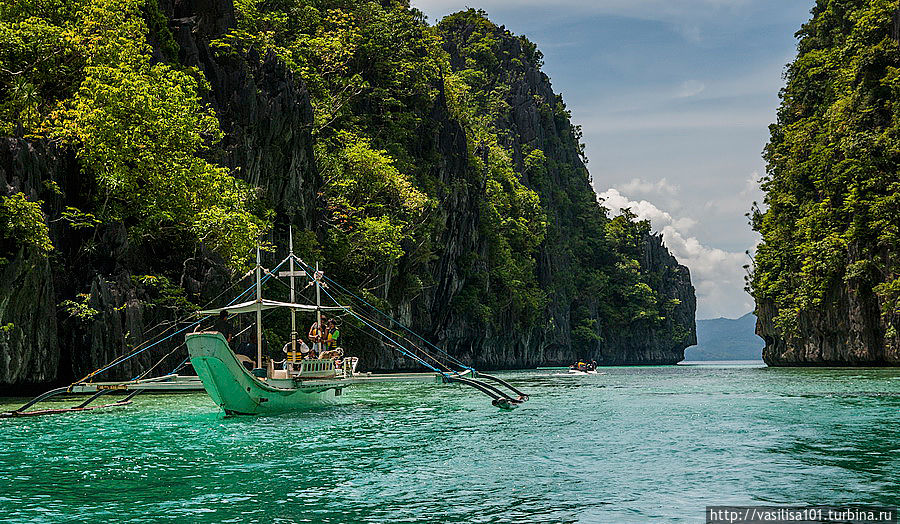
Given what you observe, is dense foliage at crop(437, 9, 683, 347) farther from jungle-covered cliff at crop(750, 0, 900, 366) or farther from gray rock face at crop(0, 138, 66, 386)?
gray rock face at crop(0, 138, 66, 386)

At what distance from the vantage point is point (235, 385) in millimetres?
21750

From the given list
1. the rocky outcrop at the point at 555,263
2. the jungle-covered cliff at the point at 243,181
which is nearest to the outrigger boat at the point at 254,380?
the jungle-covered cliff at the point at 243,181

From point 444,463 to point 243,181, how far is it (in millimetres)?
29820

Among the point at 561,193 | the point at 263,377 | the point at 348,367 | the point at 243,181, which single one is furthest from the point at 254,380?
the point at 561,193

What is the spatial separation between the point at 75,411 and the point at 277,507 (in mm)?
16959

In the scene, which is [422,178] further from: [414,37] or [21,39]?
[21,39]

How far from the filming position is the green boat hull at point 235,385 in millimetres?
20953

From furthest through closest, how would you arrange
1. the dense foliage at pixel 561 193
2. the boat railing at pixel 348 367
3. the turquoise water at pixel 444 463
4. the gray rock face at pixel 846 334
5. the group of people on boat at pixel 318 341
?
the dense foliage at pixel 561 193 → the gray rock face at pixel 846 334 → the boat railing at pixel 348 367 → the group of people on boat at pixel 318 341 → the turquoise water at pixel 444 463

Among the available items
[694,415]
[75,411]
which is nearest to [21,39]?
[75,411]

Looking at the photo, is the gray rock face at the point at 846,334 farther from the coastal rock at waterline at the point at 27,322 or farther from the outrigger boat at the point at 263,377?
the coastal rock at waterline at the point at 27,322

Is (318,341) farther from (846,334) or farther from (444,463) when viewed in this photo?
(846,334)

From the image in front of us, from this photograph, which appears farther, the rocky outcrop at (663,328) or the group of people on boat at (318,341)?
the rocky outcrop at (663,328)

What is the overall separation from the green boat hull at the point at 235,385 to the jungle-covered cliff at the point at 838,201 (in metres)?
38.3

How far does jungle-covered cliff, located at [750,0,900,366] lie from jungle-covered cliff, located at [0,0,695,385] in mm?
24623
